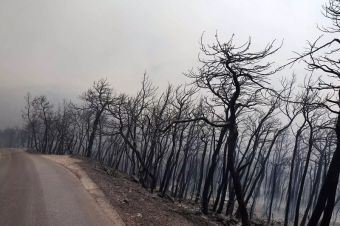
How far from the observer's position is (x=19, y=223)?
1062 cm

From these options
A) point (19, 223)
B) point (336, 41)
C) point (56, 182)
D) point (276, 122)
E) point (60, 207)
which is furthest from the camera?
point (276, 122)

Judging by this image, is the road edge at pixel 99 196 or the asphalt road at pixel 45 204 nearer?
the asphalt road at pixel 45 204

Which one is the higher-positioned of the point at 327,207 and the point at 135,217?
the point at 327,207

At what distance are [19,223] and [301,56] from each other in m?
9.98

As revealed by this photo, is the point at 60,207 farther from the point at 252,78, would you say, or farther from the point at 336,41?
the point at 336,41

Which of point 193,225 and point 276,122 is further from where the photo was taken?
point 276,122

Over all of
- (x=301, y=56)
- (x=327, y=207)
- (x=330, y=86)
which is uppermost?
(x=301, y=56)

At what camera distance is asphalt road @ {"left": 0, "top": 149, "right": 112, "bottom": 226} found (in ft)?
37.1

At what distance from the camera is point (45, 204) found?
1331 centimetres

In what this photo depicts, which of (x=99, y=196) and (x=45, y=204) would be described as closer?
(x=45, y=204)

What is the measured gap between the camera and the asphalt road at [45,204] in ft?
37.1

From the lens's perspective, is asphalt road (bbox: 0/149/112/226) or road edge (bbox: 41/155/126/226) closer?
asphalt road (bbox: 0/149/112/226)

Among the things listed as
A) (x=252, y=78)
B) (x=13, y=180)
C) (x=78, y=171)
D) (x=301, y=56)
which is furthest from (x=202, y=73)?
(x=78, y=171)

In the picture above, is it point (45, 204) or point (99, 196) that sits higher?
point (99, 196)
